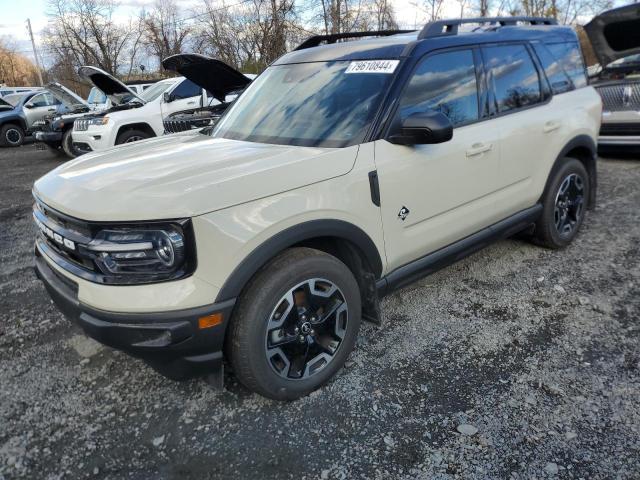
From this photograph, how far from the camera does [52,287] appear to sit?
247 cm

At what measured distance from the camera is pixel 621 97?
707cm

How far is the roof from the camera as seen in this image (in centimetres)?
299

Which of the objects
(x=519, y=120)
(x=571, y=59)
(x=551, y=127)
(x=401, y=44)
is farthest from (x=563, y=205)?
(x=401, y=44)

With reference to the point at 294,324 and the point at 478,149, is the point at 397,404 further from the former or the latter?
the point at 478,149

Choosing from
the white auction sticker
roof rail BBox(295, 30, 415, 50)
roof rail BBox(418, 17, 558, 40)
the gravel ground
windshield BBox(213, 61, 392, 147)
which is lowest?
the gravel ground

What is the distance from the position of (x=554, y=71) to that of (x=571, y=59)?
15.3 inches

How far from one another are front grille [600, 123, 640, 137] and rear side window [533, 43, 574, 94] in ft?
11.9

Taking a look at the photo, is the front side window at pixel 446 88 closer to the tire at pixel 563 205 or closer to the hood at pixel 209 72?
the tire at pixel 563 205

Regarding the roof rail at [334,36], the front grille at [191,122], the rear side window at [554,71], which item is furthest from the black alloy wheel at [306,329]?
the front grille at [191,122]

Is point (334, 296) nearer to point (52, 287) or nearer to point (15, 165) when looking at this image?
point (52, 287)

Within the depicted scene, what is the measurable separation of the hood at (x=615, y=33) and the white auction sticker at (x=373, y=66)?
357 centimetres

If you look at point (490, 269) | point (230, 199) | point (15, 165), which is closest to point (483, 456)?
point (230, 199)

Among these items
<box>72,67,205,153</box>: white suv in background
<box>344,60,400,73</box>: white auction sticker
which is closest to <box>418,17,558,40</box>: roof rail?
→ <box>344,60,400,73</box>: white auction sticker

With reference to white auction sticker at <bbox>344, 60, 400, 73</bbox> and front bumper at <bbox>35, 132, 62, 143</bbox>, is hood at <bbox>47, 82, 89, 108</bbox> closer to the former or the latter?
front bumper at <bbox>35, 132, 62, 143</bbox>
